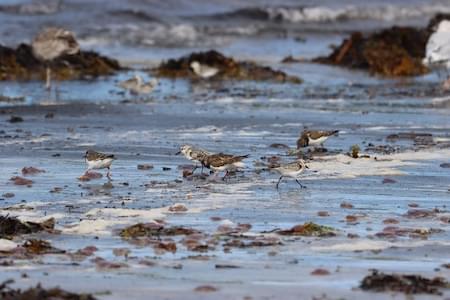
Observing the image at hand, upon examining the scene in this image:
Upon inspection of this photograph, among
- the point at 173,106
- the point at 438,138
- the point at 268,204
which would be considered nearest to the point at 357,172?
the point at 268,204

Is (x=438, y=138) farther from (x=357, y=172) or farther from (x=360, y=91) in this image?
(x=360, y=91)

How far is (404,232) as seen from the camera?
27.4 feet

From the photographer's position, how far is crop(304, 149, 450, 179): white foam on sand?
11.1m

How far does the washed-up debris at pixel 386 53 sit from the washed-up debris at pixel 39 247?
15574mm

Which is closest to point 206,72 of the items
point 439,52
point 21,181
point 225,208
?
point 439,52

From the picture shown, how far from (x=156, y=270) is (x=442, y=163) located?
17.5 feet

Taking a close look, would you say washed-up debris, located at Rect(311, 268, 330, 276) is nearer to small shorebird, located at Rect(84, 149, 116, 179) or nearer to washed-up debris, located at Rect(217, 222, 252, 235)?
washed-up debris, located at Rect(217, 222, 252, 235)

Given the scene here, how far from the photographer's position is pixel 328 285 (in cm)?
678

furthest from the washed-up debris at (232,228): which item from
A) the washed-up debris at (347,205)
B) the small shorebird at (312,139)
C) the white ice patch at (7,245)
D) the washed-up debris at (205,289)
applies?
the small shorebird at (312,139)

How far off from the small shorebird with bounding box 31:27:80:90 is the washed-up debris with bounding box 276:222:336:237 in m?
13.6

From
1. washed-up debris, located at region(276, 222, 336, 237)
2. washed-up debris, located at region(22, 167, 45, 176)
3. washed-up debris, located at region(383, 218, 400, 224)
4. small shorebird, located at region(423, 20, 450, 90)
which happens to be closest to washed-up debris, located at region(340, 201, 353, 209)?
washed-up debris, located at region(383, 218, 400, 224)

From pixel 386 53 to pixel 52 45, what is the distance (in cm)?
644

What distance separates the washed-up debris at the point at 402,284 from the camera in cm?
662

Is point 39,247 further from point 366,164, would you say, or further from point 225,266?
point 366,164
